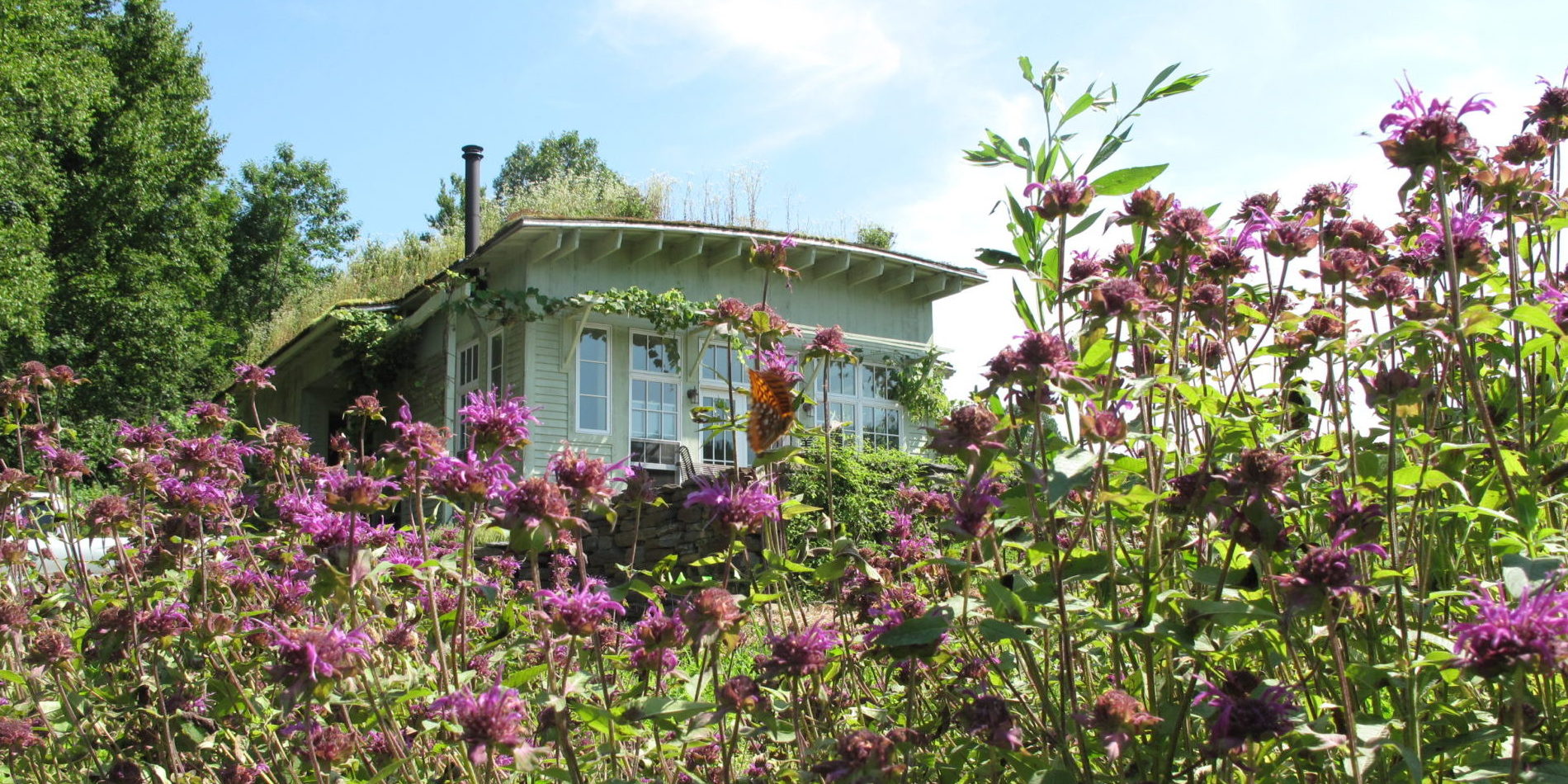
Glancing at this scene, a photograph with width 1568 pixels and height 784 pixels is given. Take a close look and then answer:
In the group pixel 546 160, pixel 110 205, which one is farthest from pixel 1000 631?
pixel 546 160

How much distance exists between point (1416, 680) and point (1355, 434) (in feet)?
2.25

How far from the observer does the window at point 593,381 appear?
46.8 ft

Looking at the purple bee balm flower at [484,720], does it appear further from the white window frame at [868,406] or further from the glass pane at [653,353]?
the white window frame at [868,406]

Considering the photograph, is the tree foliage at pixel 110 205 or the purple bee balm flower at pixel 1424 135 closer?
the purple bee balm flower at pixel 1424 135

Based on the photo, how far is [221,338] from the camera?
2542 cm

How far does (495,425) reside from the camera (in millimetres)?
2029

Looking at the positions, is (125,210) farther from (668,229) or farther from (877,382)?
(877,382)

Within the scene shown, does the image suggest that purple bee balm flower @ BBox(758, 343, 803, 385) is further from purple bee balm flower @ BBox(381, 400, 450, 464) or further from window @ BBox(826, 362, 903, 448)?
window @ BBox(826, 362, 903, 448)

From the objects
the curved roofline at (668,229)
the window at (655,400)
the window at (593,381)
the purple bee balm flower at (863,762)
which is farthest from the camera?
the window at (655,400)

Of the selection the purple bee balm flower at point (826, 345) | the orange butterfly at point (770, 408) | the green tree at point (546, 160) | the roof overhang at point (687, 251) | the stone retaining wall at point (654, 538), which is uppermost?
the green tree at point (546, 160)

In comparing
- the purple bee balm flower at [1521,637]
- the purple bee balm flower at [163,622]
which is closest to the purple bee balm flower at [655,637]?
the purple bee balm flower at [1521,637]

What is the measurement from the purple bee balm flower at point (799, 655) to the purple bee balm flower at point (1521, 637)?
3.16 ft

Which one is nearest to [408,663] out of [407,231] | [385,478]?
[385,478]

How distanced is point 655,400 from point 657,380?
285mm
